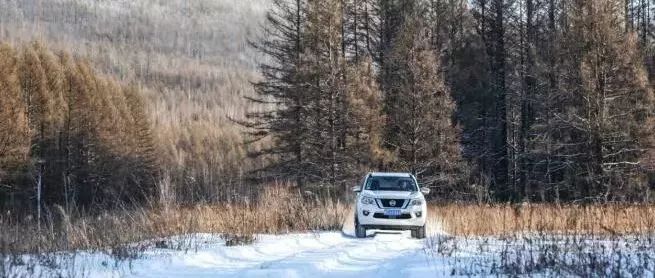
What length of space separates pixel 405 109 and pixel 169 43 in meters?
145

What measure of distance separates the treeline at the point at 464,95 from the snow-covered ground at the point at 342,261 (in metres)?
17.1

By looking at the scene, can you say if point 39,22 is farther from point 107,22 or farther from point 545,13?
point 545,13

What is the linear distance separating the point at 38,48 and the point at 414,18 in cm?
3597

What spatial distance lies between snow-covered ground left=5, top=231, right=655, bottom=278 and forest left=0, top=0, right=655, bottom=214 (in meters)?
4.09

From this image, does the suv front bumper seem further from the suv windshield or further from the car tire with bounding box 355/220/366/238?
the suv windshield

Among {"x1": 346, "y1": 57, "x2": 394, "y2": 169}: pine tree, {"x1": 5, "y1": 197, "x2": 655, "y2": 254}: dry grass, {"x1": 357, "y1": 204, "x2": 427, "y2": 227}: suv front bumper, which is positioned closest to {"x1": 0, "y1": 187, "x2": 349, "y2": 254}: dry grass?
{"x1": 5, "y1": 197, "x2": 655, "y2": 254}: dry grass

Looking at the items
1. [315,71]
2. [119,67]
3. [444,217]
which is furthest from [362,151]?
[119,67]

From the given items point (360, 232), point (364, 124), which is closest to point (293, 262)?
point (360, 232)

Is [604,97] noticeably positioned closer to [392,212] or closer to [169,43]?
[392,212]

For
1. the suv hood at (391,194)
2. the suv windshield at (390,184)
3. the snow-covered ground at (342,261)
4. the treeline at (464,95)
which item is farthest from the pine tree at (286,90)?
the snow-covered ground at (342,261)

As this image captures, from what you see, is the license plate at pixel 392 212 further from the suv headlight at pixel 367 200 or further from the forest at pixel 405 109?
the forest at pixel 405 109

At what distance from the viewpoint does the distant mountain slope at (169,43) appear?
13338 centimetres

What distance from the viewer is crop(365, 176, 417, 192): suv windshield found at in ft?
59.7

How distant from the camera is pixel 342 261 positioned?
9938mm
